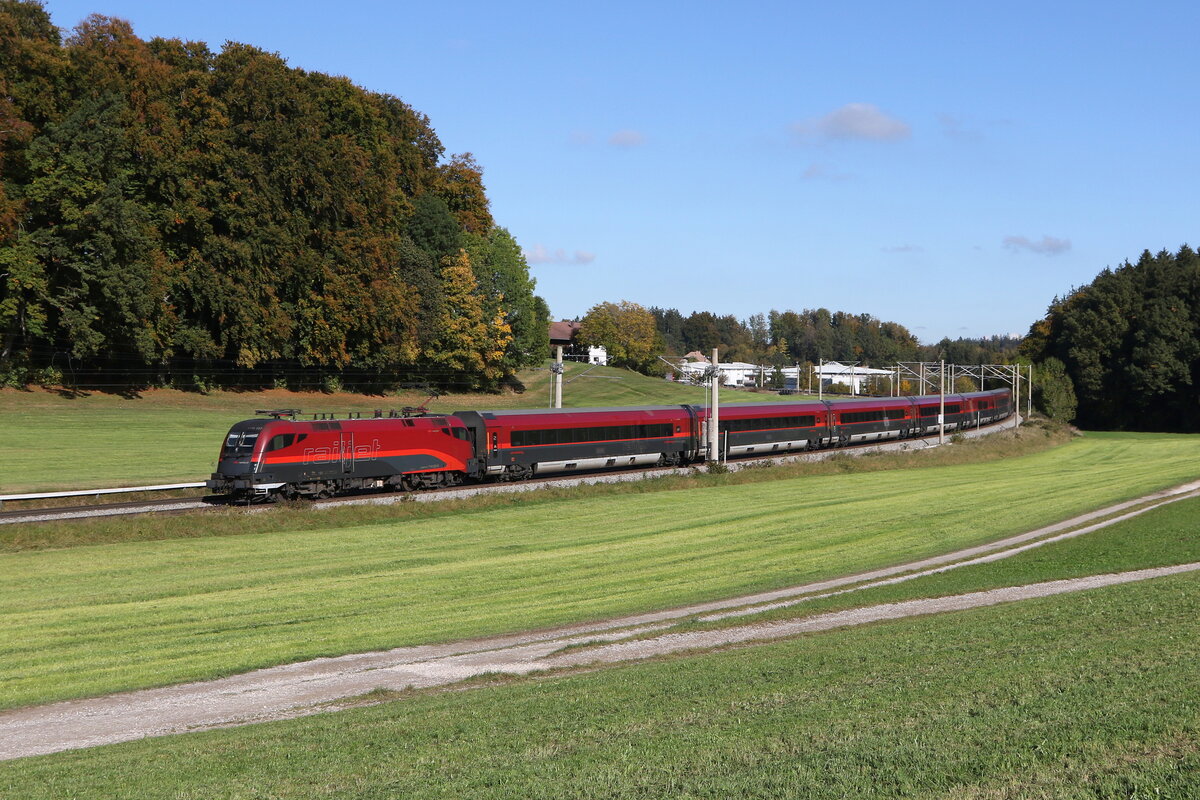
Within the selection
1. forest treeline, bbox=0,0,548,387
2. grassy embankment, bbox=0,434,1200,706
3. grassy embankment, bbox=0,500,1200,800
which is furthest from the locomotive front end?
forest treeline, bbox=0,0,548,387

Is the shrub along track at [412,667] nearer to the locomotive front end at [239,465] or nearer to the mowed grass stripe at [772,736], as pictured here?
the mowed grass stripe at [772,736]

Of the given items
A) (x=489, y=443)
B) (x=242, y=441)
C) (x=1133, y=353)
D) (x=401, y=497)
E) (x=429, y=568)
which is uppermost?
(x=1133, y=353)

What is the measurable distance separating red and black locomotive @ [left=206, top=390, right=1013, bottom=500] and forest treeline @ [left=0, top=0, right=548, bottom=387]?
2328 cm

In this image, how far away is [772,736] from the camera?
426 inches

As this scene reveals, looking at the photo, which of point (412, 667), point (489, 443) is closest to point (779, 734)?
point (412, 667)

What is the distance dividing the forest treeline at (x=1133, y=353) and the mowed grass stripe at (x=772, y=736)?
110736 millimetres

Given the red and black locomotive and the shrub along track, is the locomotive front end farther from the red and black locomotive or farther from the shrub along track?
the shrub along track

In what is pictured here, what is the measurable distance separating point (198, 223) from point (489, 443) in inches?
1414

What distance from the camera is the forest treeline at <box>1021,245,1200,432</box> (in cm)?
11625

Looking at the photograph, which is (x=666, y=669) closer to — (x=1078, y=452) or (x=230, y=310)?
(x=230, y=310)

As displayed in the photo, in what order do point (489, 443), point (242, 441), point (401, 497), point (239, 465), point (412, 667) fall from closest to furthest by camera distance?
point (412, 667)
point (239, 465)
point (242, 441)
point (401, 497)
point (489, 443)

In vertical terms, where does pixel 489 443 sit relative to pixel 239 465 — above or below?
above

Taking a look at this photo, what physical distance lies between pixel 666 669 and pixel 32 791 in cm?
856

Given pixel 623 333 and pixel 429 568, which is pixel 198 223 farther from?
pixel 623 333
